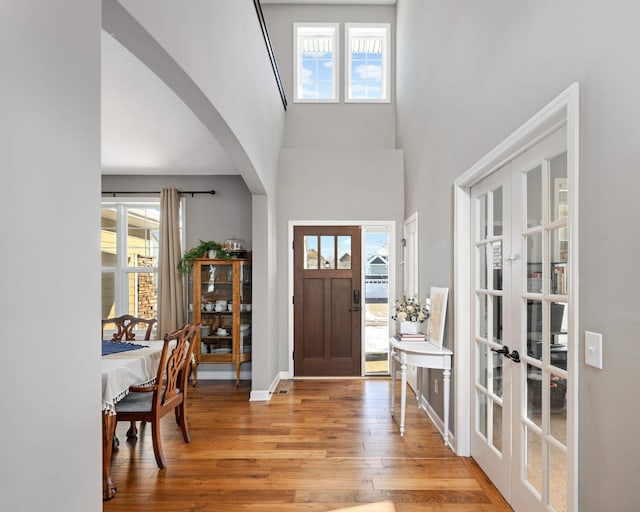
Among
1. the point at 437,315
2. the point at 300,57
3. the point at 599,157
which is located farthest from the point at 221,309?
the point at 599,157

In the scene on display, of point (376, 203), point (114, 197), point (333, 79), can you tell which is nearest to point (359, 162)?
point (376, 203)

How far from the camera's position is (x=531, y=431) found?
2.20 meters

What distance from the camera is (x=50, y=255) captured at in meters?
1.01

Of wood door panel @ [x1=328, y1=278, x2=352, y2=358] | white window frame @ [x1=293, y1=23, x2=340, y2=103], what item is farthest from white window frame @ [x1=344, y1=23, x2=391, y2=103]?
wood door panel @ [x1=328, y1=278, x2=352, y2=358]

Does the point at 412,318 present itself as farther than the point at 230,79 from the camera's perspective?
Yes

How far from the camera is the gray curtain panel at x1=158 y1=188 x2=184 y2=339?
211 inches

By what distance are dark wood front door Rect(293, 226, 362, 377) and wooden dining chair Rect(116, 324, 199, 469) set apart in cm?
221

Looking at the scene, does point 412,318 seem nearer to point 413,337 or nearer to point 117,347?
point 413,337

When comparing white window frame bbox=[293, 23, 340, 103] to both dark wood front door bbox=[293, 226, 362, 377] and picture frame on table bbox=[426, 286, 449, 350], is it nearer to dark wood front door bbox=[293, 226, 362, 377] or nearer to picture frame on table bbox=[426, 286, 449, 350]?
dark wood front door bbox=[293, 226, 362, 377]

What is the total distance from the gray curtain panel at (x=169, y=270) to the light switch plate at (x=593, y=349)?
4.76m

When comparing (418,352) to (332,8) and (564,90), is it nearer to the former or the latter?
(564,90)

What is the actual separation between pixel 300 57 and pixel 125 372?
Result: 204 inches

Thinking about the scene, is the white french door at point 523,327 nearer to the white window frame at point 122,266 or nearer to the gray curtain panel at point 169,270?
the gray curtain panel at point 169,270

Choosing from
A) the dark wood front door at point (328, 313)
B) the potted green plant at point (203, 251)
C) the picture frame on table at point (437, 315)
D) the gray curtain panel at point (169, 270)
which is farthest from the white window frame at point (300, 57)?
the picture frame on table at point (437, 315)
